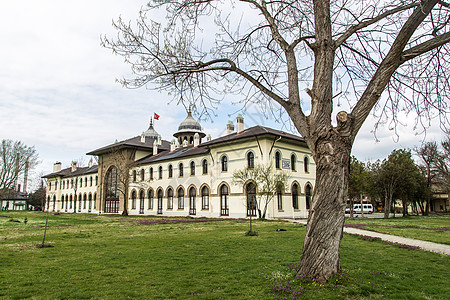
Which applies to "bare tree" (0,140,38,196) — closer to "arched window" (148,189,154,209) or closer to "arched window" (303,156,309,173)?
"arched window" (148,189,154,209)

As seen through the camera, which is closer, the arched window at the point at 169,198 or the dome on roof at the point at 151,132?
the arched window at the point at 169,198

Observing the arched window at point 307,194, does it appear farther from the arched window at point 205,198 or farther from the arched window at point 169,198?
the arched window at point 169,198

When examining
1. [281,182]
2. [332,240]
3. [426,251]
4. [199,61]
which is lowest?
[426,251]

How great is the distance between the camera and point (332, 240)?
17.3 feet

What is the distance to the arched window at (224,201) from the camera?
30252 millimetres

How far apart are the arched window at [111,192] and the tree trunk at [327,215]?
43151 mm

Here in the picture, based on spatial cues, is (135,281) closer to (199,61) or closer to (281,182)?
(199,61)

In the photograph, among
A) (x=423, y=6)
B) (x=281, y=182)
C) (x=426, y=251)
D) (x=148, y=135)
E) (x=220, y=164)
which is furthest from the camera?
(x=148, y=135)

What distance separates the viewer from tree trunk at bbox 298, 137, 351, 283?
529 centimetres

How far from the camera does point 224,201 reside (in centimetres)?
3064

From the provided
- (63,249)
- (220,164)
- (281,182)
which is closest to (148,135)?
(220,164)

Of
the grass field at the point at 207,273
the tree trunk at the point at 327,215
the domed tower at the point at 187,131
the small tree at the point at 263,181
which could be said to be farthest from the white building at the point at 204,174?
the tree trunk at the point at 327,215

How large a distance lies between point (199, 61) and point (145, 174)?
36.4 meters

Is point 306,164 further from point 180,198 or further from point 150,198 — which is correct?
point 150,198
